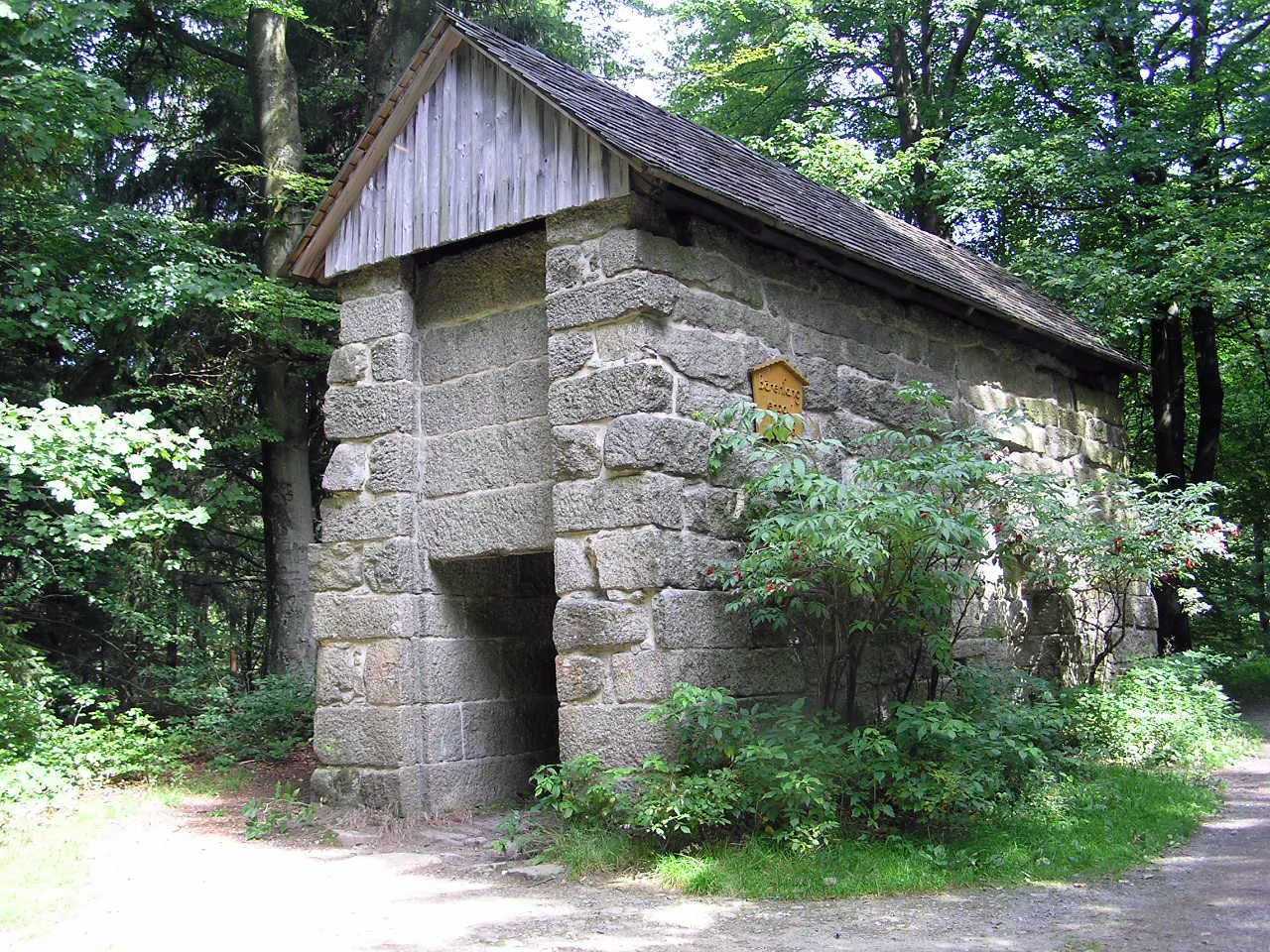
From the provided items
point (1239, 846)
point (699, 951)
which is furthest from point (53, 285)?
point (1239, 846)

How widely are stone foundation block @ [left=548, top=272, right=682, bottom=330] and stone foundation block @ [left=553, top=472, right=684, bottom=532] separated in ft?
3.10

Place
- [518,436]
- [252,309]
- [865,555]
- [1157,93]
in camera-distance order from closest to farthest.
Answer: [865,555]
[518,436]
[252,309]
[1157,93]

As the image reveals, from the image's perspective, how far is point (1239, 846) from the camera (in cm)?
616

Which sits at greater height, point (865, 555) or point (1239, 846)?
point (865, 555)

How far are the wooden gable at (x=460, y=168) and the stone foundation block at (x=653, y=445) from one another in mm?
1349

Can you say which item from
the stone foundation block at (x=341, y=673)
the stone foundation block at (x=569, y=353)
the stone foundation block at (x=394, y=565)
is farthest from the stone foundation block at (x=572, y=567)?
the stone foundation block at (x=341, y=673)

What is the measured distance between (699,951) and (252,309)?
29.0ft

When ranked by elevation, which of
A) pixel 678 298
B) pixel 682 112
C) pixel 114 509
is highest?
pixel 682 112

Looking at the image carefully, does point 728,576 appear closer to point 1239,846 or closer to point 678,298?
point 678,298

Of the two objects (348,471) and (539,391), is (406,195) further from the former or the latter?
→ (348,471)

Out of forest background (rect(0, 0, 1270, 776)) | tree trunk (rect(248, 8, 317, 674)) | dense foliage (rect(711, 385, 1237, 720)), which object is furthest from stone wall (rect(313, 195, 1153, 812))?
tree trunk (rect(248, 8, 317, 674))

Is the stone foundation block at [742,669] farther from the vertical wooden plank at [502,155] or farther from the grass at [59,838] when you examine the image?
the grass at [59,838]

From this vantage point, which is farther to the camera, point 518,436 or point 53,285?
point 53,285

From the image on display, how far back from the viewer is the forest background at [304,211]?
10.4 m
